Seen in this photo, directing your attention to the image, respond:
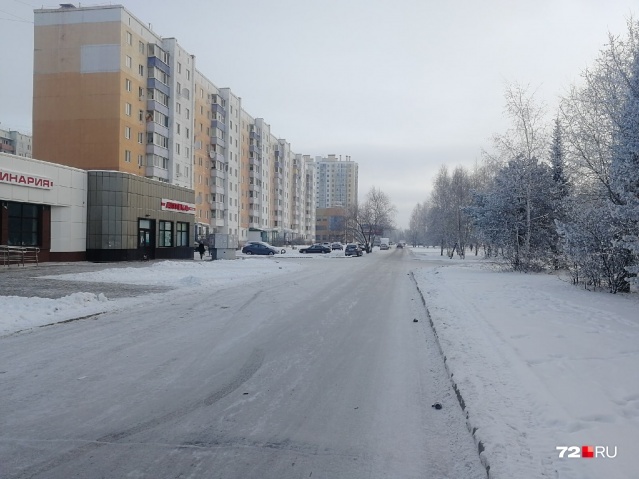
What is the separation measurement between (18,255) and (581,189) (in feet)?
89.4

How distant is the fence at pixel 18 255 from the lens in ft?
81.6

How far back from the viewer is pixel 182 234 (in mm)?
39562

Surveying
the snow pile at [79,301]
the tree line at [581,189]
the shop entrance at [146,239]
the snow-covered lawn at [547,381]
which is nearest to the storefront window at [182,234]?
the shop entrance at [146,239]

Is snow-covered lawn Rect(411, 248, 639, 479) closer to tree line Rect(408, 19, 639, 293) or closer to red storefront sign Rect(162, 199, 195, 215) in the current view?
tree line Rect(408, 19, 639, 293)

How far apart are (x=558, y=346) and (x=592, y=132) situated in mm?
11647

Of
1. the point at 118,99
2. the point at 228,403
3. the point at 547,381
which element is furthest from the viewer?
the point at 118,99

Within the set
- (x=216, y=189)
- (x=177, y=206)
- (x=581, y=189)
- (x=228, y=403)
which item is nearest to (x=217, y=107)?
(x=216, y=189)

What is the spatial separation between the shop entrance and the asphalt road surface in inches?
984

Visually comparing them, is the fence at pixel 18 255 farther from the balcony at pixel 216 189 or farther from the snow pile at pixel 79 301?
the balcony at pixel 216 189

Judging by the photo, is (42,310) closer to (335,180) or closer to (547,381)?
(547,381)

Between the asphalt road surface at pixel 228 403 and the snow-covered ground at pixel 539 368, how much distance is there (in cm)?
35

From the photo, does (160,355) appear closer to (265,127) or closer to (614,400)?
(614,400)

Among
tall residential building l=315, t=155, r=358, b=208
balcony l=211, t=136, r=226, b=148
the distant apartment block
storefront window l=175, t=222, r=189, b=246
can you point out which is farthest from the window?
tall residential building l=315, t=155, r=358, b=208

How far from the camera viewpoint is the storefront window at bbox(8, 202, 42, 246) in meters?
26.3
